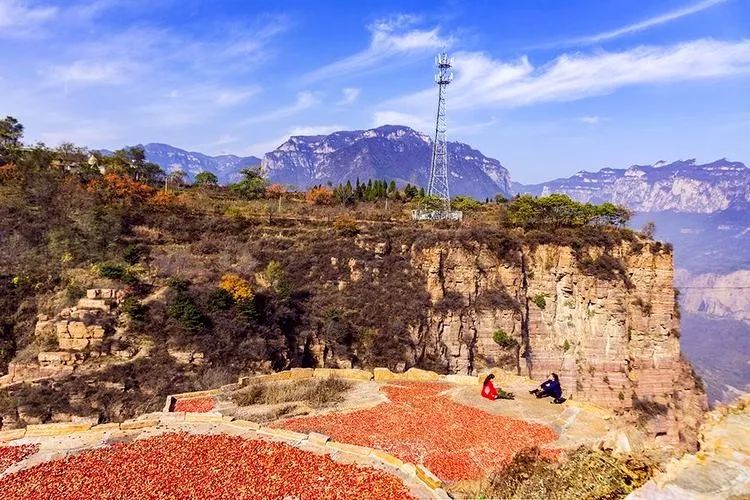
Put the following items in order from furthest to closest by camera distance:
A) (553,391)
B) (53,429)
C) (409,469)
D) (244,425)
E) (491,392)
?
(553,391)
(491,392)
(244,425)
(53,429)
(409,469)

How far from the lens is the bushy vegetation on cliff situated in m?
24.5

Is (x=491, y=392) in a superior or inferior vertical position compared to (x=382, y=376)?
superior

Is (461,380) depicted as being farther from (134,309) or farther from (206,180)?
(206,180)

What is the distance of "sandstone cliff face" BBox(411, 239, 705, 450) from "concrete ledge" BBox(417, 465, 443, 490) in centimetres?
2254

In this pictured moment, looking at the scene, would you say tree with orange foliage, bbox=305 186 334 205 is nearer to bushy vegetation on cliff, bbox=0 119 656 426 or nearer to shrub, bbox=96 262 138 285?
bushy vegetation on cliff, bbox=0 119 656 426

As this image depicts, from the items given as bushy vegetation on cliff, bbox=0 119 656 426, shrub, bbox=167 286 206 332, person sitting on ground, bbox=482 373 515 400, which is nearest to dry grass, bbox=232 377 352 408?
person sitting on ground, bbox=482 373 515 400

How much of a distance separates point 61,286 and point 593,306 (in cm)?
3311

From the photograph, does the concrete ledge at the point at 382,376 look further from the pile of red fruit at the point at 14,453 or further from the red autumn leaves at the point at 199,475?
the pile of red fruit at the point at 14,453

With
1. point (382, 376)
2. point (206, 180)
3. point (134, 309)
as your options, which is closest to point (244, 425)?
point (382, 376)

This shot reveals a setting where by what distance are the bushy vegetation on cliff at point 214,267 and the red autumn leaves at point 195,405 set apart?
7367 millimetres

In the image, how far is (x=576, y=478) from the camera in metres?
8.12

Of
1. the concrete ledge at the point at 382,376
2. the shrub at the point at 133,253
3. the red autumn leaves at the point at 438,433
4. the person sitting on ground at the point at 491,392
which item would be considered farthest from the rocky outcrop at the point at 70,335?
the person sitting on ground at the point at 491,392

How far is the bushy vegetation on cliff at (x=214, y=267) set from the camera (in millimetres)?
24453

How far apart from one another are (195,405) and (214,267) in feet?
56.3
